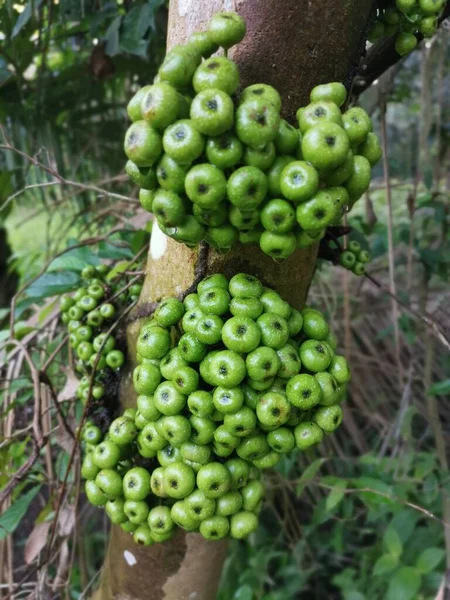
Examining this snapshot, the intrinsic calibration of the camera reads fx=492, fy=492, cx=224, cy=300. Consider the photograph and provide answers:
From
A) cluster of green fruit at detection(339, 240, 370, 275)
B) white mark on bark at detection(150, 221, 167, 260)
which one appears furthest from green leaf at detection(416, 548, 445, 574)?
white mark on bark at detection(150, 221, 167, 260)

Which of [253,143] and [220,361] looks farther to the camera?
[220,361]

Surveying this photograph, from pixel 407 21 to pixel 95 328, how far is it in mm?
954

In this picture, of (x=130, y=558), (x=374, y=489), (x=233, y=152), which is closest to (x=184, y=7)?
(x=233, y=152)

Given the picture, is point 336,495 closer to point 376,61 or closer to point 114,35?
point 376,61

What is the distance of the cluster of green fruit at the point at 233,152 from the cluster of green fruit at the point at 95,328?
492 mm

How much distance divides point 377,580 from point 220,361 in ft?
6.33

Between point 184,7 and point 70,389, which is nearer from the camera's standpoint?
point 184,7

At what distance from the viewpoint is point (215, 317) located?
85 cm

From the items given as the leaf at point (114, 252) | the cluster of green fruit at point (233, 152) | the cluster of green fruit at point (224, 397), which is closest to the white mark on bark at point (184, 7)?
the cluster of green fruit at point (233, 152)

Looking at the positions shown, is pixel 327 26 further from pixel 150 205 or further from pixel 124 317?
pixel 124 317

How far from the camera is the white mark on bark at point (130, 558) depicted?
1.17 metres

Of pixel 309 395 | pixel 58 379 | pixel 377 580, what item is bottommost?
pixel 377 580

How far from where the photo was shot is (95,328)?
125cm

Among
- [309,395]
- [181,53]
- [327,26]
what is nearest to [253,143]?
[181,53]
